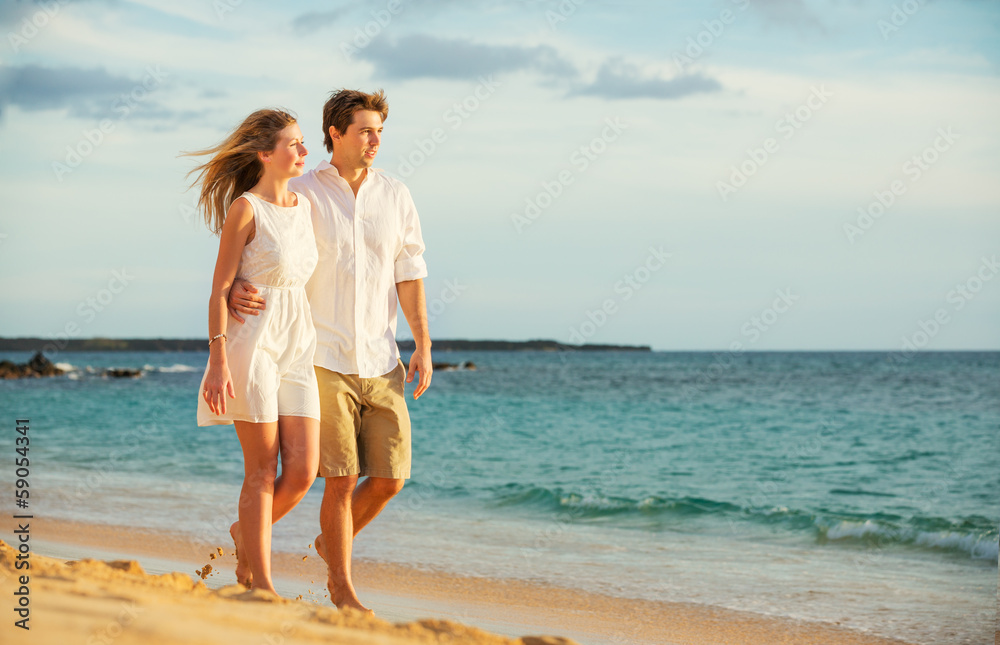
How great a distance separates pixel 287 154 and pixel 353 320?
620 mm

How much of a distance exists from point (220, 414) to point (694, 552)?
4986 mm

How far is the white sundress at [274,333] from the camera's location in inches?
118

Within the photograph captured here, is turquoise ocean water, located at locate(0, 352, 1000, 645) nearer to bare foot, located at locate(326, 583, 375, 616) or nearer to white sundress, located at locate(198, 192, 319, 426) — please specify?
bare foot, located at locate(326, 583, 375, 616)

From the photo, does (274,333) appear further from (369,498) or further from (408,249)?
(369,498)

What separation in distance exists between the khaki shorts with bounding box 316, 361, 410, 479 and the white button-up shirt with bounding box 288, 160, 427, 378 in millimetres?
50

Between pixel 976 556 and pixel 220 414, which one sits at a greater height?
pixel 220 414

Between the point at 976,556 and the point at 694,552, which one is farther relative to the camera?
the point at 976,556

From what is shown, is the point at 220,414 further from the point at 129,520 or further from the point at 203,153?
the point at 129,520

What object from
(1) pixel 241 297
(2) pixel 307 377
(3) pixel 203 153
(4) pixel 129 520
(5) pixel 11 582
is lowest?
(4) pixel 129 520

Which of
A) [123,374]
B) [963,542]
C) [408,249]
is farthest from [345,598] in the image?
[123,374]

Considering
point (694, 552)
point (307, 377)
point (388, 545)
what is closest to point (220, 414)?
point (307, 377)

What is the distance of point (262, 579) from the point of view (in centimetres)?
303

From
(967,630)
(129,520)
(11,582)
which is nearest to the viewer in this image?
(11,582)

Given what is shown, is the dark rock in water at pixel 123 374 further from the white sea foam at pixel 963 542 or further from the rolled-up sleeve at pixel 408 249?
the rolled-up sleeve at pixel 408 249
